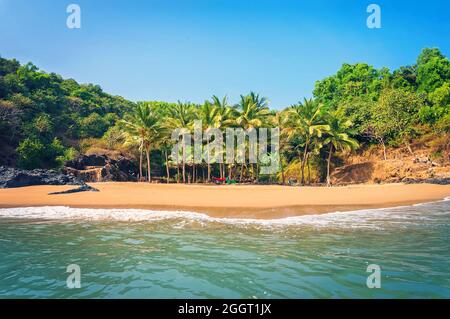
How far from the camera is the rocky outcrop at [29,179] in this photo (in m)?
18.1

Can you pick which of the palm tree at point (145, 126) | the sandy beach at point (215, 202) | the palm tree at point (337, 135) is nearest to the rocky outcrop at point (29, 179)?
the sandy beach at point (215, 202)

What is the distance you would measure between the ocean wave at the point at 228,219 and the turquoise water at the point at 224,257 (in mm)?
133

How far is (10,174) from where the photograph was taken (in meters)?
18.6

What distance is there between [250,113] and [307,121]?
19.9ft

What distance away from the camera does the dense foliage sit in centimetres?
3425

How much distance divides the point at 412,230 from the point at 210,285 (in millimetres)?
6897

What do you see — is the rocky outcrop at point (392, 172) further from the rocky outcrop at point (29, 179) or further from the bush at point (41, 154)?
the bush at point (41, 154)

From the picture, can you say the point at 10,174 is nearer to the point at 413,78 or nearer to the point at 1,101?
the point at 1,101

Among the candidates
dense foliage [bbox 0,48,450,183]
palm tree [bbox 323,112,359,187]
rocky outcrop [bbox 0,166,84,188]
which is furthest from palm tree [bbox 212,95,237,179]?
rocky outcrop [bbox 0,166,84,188]

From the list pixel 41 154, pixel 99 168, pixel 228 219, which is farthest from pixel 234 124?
pixel 228 219

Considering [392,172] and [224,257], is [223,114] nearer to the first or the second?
[392,172]

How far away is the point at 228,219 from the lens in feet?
Answer: 37.3

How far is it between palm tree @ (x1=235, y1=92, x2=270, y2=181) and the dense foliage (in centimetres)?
10
